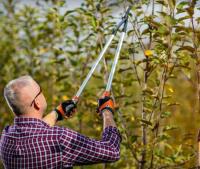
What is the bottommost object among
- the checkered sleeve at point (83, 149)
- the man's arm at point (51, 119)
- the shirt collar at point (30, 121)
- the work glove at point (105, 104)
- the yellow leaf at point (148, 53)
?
the checkered sleeve at point (83, 149)

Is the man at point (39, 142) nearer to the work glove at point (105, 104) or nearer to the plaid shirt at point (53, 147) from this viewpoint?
the plaid shirt at point (53, 147)

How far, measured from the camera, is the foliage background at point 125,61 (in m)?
3.67

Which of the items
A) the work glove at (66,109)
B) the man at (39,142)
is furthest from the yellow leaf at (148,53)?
Answer: the man at (39,142)

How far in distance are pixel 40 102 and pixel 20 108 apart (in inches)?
4.3

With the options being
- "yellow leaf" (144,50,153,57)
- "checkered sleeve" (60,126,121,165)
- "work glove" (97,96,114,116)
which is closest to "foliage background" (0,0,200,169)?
"yellow leaf" (144,50,153,57)

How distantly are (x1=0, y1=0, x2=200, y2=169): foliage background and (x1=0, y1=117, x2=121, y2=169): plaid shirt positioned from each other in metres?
0.88

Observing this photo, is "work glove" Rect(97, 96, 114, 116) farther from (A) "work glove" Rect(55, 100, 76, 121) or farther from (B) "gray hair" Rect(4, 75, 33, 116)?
(B) "gray hair" Rect(4, 75, 33, 116)

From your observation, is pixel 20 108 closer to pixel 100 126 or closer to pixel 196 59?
pixel 196 59

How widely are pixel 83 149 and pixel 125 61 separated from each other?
2.75 metres

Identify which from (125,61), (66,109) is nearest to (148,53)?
(66,109)

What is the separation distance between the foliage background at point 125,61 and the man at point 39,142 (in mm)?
869

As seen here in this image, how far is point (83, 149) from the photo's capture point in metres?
2.88

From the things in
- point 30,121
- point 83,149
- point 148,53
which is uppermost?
point 148,53

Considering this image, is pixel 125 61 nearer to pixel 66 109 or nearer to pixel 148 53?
pixel 148 53
